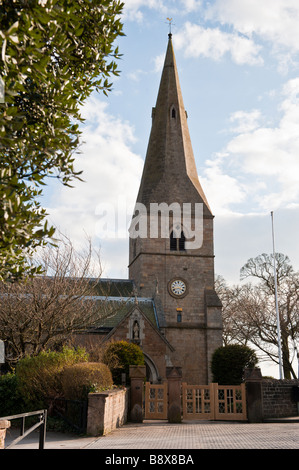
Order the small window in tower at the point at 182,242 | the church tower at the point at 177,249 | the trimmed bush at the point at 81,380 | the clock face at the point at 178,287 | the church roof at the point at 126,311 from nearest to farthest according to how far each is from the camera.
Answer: the trimmed bush at the point at 81,380 → the church roof at the point at 126,311 → the church tower at the point at 177,249 → the clock face at the point at 178,287 → the small window in tower at the point at 182,242

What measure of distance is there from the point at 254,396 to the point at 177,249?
1821 cm

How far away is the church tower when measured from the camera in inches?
1275

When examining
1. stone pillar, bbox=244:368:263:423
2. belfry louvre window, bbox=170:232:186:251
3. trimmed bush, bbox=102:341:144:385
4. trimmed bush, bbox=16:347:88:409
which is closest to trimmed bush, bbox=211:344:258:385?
trimmed bush, bbox=102:341:144:385

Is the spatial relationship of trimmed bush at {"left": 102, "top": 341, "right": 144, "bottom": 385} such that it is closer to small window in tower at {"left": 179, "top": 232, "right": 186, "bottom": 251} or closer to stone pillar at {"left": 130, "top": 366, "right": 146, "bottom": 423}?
stone pillar at {"left": 130, "top": 366, "right": 146, "bottom": 423}

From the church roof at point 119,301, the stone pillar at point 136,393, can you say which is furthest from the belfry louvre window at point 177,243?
the stone pillar at point 136,393

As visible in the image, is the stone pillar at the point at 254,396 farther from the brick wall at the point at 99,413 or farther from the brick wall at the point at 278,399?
the brick wall at the point at 99,413

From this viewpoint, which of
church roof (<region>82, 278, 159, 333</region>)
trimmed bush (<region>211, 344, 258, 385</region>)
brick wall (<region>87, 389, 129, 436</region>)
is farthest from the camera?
church roof (<region>82, 278, 159, 333</region>)

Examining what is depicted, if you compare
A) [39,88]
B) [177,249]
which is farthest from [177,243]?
[39,88]

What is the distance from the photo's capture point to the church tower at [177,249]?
32375mm

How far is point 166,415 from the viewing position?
18328 millimetres

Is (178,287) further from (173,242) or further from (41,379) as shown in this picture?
(41,379)

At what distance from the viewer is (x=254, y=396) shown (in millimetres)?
17531

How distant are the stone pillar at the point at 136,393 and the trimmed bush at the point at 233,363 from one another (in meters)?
8.25

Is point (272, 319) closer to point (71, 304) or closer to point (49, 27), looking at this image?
point (71, 304)
